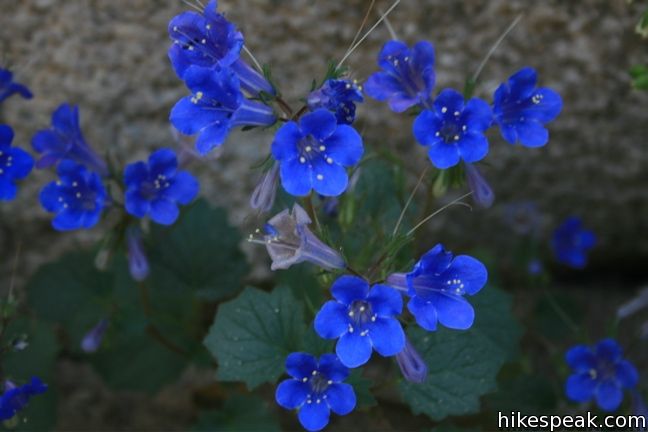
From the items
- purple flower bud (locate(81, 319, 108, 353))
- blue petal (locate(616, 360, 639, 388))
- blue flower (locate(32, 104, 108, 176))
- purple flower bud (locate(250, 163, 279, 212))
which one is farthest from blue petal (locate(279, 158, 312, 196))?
blue petal (locate(616, 360, 639, 388))

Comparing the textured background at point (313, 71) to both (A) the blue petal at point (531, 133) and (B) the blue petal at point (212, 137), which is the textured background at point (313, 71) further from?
(B) the blue petal at point (212, 137)

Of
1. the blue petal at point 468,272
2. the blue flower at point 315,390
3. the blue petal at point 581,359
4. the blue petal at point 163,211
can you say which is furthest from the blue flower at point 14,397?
the blue petal at point 581,359

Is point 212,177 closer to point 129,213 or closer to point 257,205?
point 129,213

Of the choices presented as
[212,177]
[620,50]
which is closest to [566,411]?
[620,50]

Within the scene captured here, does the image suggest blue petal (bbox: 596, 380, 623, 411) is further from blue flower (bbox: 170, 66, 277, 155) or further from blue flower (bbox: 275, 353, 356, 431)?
blue flower (bbox: 170, 66, 277, 155)

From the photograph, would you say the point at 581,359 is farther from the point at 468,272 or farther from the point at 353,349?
the point at 353,349
